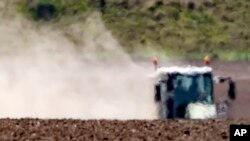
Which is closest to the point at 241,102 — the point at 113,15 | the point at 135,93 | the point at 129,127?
the point at 135,93

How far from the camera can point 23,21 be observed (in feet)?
172

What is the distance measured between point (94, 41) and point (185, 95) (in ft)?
86.0

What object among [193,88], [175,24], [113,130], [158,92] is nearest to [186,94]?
[193,88]

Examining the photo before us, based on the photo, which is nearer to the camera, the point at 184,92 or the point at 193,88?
the point at 184,92

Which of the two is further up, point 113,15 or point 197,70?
point 113,15

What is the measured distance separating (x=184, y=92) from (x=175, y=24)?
92.9 ft

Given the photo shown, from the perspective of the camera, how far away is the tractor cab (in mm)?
25031

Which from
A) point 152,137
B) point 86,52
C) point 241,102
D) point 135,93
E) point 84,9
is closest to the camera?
point 152,137

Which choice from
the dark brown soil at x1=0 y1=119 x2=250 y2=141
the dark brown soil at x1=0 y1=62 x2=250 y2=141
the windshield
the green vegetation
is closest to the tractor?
the windshield

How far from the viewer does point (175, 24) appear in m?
53.2

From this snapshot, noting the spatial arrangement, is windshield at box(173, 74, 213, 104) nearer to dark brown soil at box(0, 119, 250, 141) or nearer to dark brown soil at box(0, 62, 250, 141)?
dark brown soil at box(0, 62, 250, 141)

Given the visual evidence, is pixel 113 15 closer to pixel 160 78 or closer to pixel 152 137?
pixel 160 78

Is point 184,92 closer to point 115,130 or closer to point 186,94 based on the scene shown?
point 186,94

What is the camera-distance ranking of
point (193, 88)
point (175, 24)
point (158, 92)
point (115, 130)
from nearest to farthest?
point (115, 130) → point (193, 88) → point (158, 92) → point (175, 24)
